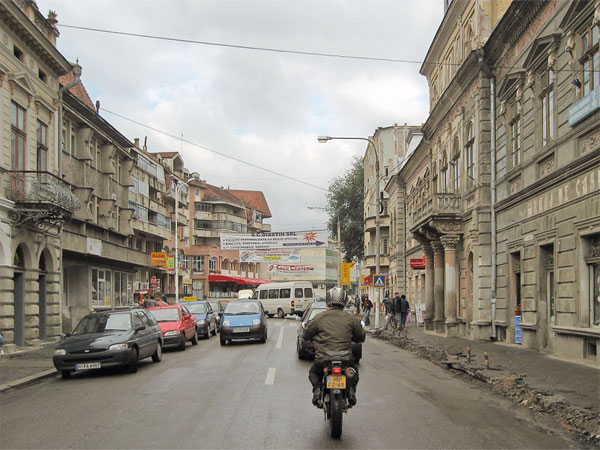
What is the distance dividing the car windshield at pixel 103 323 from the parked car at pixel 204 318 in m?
11.9

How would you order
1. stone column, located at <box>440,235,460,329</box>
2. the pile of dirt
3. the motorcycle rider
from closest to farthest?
the motorcycle rider
the pile of dirt
stone column, located at <box>440,235,460,329</box>

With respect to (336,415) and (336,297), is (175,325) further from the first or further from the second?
(336,415)

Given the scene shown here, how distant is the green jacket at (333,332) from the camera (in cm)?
817

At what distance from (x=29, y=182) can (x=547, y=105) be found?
53.8ft

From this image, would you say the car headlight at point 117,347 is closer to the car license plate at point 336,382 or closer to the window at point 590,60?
the car license plate at point 336,382

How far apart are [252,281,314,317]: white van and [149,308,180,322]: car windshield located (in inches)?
1061

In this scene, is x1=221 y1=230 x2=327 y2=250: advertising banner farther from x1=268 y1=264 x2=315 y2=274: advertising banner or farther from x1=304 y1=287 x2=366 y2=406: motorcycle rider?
x1=304 y1=287 x2=366 y2=406: motorcycle rider

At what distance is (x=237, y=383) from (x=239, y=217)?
89794mm

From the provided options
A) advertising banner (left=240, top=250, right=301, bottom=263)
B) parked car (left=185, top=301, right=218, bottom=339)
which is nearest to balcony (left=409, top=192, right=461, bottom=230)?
parked car (left=185, top=301, right=218, bottom=339)

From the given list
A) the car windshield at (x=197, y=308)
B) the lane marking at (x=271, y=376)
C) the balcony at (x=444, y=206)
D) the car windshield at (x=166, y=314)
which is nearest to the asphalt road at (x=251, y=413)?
the lane marking at (x=271, y=376)

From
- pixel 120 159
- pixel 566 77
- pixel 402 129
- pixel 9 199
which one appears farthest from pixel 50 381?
pixel 402 129

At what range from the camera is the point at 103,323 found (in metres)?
15.9

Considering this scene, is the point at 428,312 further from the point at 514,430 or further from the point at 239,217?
the point at 239,217

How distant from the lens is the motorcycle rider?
8.12 meters
